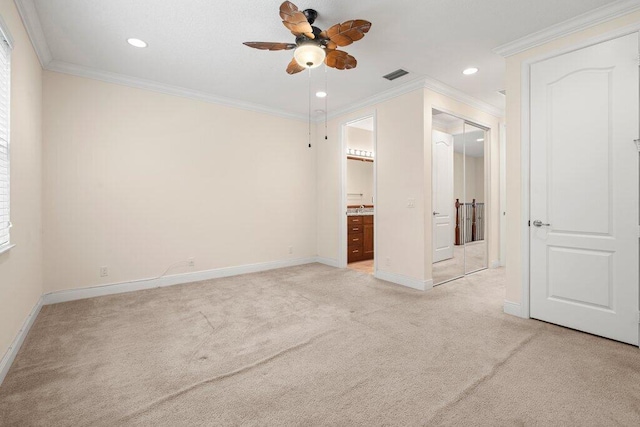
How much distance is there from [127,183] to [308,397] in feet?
11.9

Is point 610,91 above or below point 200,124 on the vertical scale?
below

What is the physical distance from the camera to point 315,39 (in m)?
2.49

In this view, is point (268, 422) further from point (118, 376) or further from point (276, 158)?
point (276, 158)

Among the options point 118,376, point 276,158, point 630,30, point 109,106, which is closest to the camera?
point 118,376

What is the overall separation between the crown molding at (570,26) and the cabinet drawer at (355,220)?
11.1 feet

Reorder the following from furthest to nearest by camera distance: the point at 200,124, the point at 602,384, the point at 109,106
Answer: the point at 200,124
the point at 109,106
the point at 602,384

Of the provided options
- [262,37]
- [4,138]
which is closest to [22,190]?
[4,138]

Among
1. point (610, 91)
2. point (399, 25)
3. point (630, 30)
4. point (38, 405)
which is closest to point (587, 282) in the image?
point (610, 91)

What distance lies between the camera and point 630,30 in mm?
2391

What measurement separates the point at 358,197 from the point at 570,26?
4634 mm

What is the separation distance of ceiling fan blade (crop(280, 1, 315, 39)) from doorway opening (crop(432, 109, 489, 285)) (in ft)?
8.15

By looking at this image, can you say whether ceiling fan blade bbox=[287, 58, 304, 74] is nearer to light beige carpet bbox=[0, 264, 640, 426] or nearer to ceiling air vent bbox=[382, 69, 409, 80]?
ceiling air vent bbox=[382, 69, 409, 80]

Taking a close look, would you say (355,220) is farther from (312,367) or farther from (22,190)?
(22,190)

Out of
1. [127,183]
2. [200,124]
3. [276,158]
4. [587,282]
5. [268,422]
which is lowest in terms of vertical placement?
[268,422]
